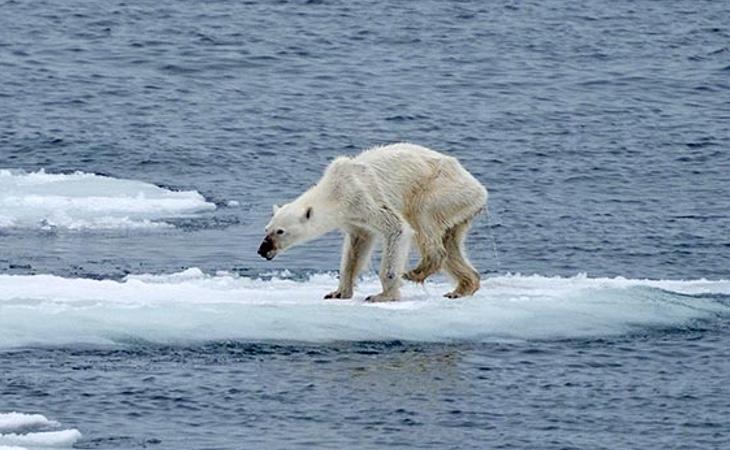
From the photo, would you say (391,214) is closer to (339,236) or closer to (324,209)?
(324,209)

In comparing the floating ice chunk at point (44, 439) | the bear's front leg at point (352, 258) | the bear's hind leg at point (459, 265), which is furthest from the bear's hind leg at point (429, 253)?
the floating ice chunk at point (44, 439)

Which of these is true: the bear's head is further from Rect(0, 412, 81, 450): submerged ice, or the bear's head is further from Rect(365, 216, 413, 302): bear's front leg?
Rect(0, 412, 81, 450): submerged ice

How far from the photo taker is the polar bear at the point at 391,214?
1686 cm

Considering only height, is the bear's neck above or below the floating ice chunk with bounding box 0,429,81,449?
above

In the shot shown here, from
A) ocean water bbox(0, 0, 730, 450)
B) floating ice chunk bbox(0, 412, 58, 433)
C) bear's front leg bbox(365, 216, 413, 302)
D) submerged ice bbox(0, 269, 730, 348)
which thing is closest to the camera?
floating ice chunk bbox(0, 412, 58, 433)

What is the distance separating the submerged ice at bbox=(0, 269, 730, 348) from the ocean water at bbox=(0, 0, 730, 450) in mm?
30

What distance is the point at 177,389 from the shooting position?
585 inches

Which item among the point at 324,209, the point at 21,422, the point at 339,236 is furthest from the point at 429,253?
the point at 339,236

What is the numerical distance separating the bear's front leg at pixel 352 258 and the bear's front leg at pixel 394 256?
306 mm

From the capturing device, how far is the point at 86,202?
75.6ft

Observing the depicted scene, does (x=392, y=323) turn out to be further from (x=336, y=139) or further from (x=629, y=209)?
(x=336, y=139)

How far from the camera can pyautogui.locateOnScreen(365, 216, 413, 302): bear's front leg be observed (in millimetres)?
16812

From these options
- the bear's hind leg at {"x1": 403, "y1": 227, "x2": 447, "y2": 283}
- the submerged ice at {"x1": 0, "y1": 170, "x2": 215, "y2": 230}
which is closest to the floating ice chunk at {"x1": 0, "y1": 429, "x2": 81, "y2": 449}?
the bear's hind leg at {"x1": 403, "y1": 227, "x2": 447, "y2": 283}

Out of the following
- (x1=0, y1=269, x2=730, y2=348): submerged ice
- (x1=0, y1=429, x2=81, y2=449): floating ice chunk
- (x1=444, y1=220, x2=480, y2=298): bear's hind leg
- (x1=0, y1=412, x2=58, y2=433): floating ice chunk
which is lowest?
→ (x1=0, y1=429, x2=81, y2=449): floating ice chunk
